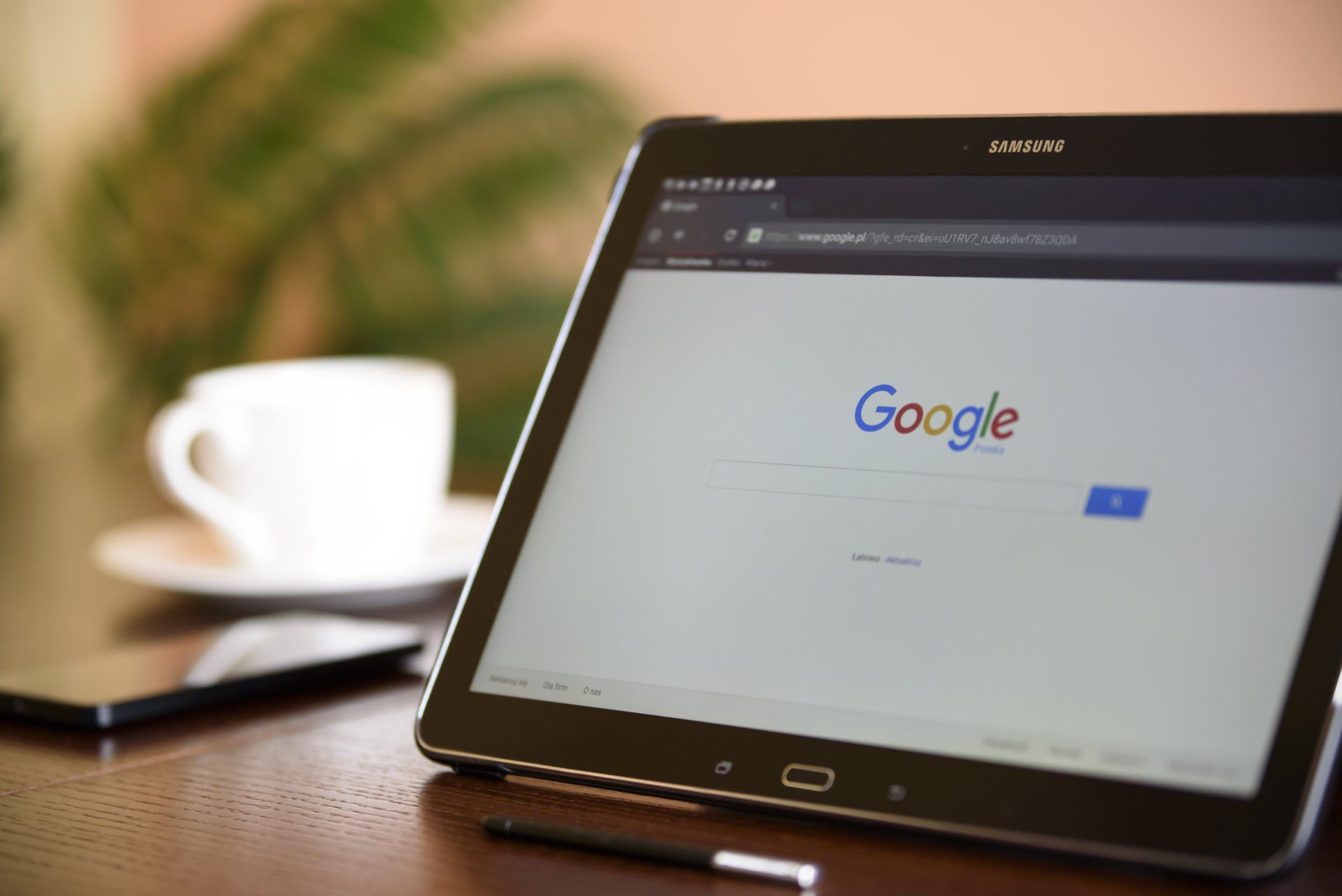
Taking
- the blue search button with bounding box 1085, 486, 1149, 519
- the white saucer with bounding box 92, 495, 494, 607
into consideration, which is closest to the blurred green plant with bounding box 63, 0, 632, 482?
the white saucer with bounding box 92, 495, 494, 607

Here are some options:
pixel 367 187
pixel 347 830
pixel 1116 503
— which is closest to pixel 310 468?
pixel 347 830

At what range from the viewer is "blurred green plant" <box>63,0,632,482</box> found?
1.79 m

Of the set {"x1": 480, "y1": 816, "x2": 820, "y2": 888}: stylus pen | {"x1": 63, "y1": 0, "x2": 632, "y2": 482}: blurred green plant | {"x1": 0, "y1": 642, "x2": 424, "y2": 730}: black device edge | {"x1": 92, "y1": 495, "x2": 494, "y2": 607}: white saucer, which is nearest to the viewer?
{"x1": 480, "y1": 816, "x2": 820, "y2": 888}: stylus pen

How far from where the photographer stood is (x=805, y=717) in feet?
1.30

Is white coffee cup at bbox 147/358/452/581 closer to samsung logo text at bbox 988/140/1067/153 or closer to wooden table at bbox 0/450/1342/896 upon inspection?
wooden table at bbox 0/450/1342/896

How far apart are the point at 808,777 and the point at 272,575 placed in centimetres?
46

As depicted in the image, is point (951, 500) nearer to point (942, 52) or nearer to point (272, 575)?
point (272, 575)

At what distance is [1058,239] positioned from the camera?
1.41ft

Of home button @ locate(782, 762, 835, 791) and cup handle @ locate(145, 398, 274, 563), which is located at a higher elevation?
home button @ locate(782, 762, 835, 791)

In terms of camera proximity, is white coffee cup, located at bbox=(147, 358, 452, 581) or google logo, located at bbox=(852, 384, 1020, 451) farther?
white coffee cup, located at bbox=(147, 358, 452, 581)

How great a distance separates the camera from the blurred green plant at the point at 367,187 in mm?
1790

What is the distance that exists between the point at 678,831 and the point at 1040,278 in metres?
0.21

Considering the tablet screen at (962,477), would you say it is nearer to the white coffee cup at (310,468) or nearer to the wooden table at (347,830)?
the wooden table at (347,830)

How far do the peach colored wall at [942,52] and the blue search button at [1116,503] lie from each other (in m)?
1.56
